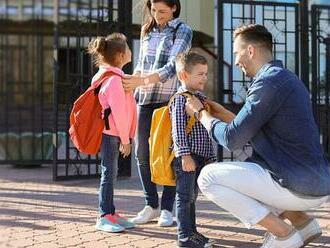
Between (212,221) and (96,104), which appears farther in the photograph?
(212,221)

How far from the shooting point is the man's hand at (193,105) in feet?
12.4

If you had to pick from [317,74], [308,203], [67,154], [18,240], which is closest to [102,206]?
[18,240]

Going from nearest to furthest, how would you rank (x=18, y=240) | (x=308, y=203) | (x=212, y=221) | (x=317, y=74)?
(x=308, y=203), (x=18, y=240), (x=212, y=221), (x=317, y=74)

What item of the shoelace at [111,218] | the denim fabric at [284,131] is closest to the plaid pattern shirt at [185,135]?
the denim fabric at [284,131]

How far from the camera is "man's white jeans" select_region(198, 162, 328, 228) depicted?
3.47 m

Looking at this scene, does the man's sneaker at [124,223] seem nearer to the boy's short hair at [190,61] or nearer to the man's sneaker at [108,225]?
the man's sneaker at [108,225]

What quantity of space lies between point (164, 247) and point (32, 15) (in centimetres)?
652

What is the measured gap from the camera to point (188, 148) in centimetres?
390

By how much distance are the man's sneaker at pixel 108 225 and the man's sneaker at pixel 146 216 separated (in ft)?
0.87

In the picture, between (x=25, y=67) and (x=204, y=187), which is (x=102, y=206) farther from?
(x=25, y=67)

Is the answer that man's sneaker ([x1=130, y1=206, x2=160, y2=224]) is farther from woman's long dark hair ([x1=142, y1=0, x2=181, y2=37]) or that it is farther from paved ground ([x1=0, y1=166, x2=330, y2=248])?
woman's long dark hair ([x1=142, y1=0, x2=181, y2=37])

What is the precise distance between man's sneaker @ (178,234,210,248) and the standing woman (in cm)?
77

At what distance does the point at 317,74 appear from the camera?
30.0 feet

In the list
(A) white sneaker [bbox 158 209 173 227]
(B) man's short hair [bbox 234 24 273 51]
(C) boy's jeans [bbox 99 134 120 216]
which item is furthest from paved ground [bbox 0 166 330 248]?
(B) man's short hair [bbox 234 24 273 51]
